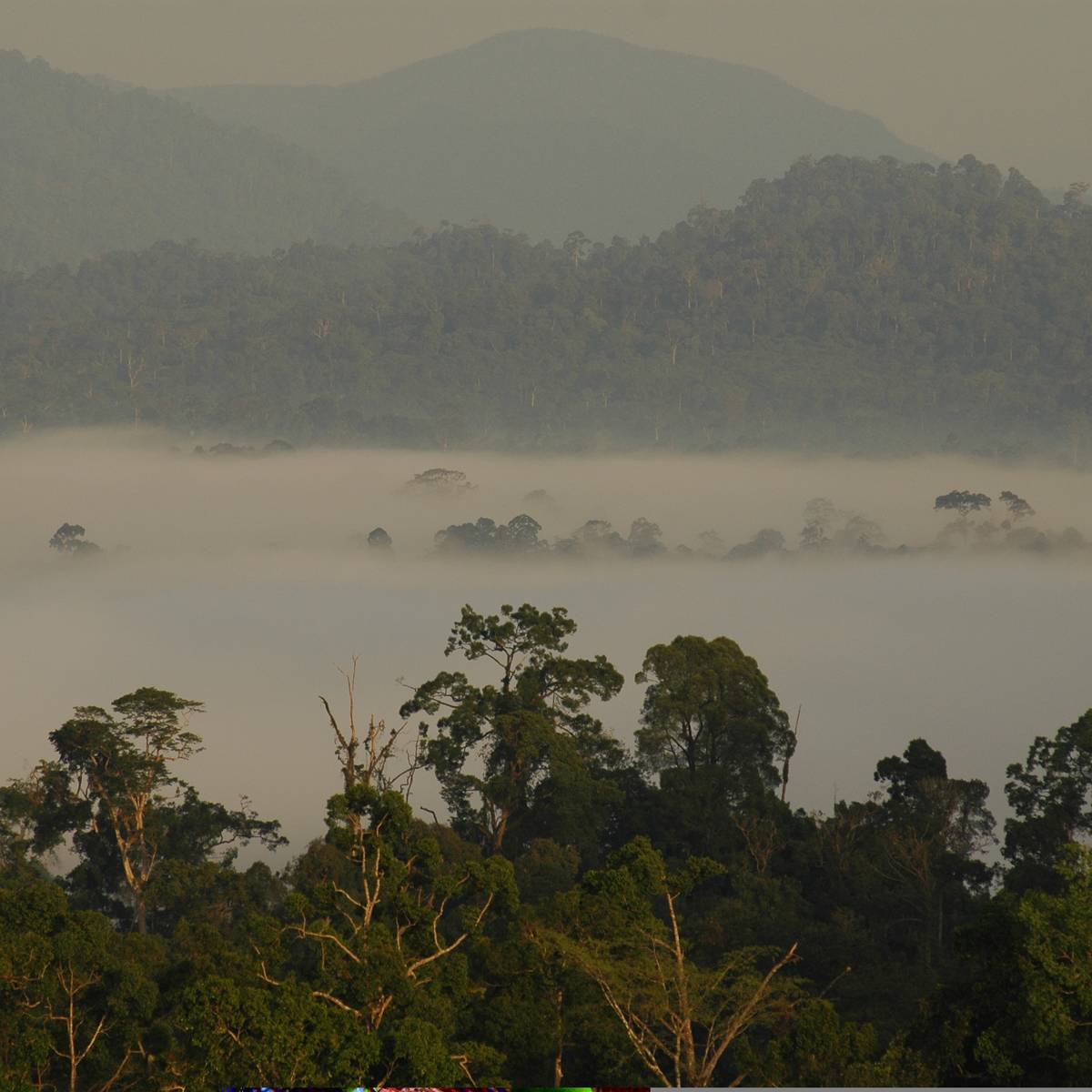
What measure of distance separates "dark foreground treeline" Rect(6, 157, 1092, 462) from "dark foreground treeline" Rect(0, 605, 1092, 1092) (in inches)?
4815

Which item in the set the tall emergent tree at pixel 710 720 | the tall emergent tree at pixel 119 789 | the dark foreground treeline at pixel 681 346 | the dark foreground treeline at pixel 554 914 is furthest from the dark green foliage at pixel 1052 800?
the dark foreground treeline at pixel 681 346

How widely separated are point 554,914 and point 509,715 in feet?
52.5

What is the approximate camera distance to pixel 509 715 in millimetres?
40062

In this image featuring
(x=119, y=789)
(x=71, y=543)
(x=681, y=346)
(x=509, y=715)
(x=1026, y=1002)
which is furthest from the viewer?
(x=681, y=346)

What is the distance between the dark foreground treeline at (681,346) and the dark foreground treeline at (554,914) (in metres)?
122

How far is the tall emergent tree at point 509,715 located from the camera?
3997 centimetres

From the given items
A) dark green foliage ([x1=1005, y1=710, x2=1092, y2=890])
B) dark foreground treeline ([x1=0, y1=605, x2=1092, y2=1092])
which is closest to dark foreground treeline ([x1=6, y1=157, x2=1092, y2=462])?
dark foreground treeline ([x1=0, y1=605, x2=1092, y2=1092])

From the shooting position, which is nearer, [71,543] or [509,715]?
[509,715]

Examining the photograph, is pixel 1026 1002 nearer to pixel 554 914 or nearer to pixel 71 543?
pixel 554 914

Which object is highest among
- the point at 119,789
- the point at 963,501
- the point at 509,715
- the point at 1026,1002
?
the point at 963,501

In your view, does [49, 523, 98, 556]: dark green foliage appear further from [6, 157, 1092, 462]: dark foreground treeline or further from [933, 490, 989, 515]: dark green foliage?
[933, 490, 989, 515]: dark green foliage

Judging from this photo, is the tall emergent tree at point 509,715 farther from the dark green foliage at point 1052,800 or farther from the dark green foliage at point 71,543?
the dark green foliage at point 71,543

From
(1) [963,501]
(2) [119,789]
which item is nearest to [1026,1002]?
(2) [119,789]

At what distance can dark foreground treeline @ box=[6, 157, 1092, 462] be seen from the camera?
163625 millimetres
